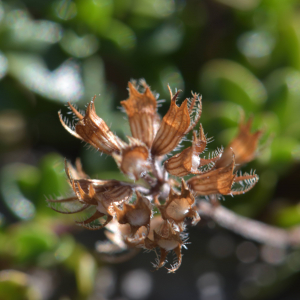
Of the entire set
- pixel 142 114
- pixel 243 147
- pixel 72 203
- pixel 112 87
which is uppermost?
pixel 142 114

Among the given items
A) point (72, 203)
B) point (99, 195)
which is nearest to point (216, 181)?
point (99, 195)

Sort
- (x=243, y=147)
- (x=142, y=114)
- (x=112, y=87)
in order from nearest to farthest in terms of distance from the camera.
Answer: (x=142, y=114) → (x=243, y=147) → (x=112, y=87)

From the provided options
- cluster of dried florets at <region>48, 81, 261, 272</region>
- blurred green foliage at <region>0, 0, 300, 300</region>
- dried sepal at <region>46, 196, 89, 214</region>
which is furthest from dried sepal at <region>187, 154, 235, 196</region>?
blurred green foliage at <region>0, 0, 300, 300</region>

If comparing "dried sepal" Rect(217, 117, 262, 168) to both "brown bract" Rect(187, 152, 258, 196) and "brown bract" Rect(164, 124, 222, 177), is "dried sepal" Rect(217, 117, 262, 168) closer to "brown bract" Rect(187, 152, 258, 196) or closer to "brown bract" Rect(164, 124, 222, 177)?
"brown bract" Rect(187, 152, 258, 196)

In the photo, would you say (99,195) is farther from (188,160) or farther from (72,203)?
(72,203)

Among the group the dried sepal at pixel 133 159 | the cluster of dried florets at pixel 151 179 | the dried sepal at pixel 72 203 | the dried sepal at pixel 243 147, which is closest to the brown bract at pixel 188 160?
the cluster of dried florets at pixel 151 179

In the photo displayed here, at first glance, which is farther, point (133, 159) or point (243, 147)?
point (243, 147)

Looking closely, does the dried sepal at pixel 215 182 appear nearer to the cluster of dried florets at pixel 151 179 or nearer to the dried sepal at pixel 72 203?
the cluster of dried florets at pixel 151 179

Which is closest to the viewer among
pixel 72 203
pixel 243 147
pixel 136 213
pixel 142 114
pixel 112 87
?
pixel 136 213
